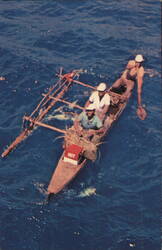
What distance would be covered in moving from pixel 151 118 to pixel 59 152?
21.7ft

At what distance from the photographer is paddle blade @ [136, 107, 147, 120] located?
773 inches

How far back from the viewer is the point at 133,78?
2136 centimetres

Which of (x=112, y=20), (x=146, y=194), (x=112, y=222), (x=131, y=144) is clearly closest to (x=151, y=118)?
(x=131, y=144)

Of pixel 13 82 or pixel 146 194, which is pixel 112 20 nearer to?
pixel 13 82

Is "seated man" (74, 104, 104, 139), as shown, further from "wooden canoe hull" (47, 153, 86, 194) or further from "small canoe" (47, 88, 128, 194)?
"wooden canoe hull" (47, 153, 86, 194)

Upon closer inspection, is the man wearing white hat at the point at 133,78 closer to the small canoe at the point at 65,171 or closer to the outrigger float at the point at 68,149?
the outrigger float at the point at 68,149

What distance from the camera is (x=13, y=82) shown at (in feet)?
70.6

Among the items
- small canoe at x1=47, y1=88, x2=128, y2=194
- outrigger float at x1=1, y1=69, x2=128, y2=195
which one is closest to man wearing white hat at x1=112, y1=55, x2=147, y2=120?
outrigger float at x1=1, y1=69, x2=128, y2=195

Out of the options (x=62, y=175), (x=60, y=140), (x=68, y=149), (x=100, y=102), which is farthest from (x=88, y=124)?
(x=62, y=175)

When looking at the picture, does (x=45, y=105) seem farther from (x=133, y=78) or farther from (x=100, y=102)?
(x=133, y=78)

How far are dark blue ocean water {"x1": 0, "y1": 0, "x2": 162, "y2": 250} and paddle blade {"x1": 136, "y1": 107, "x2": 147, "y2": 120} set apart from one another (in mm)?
314

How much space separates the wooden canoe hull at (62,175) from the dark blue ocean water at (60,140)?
0.60 meters

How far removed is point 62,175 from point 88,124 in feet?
A: 10.00

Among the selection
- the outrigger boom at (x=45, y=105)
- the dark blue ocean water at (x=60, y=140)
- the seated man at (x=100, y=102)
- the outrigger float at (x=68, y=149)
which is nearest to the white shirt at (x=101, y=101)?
the seated man at (x=100, y=102)
